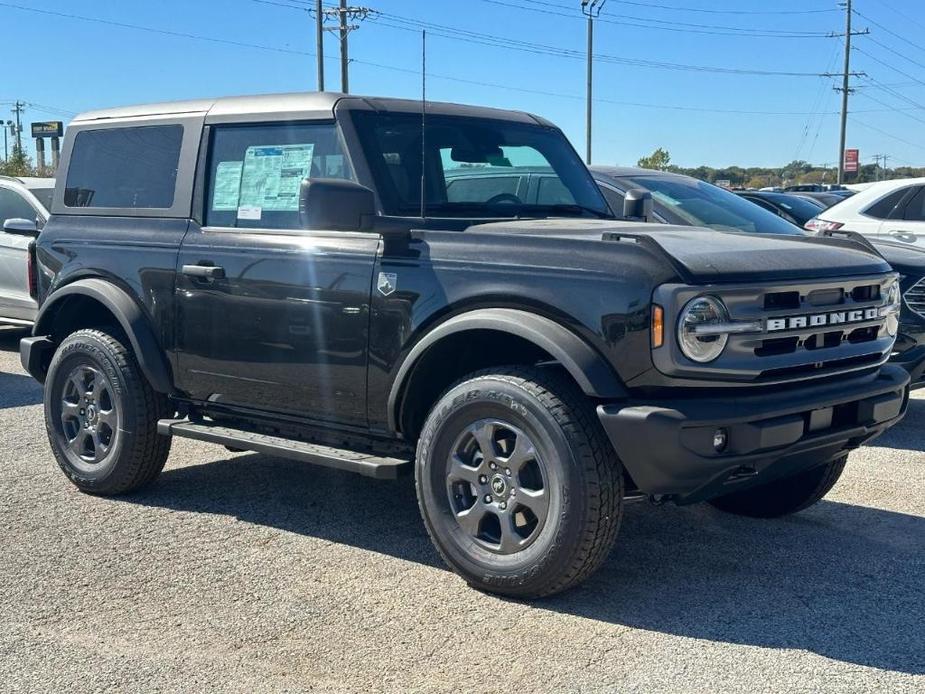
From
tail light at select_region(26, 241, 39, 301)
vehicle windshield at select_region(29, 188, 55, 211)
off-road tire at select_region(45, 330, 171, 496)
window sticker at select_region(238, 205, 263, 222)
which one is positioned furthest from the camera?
vehicle windshield at select_region(29, 188, 55, 211)

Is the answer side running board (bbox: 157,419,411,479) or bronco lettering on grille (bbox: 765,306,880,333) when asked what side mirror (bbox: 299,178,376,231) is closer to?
side running board (bbox: 157,419,411,479)

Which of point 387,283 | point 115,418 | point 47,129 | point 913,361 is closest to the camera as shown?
point 387,283

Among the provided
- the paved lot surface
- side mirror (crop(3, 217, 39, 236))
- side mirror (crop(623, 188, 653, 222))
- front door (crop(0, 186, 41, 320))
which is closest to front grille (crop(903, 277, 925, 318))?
the paved lot surface

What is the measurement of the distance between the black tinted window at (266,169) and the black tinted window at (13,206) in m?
6.23

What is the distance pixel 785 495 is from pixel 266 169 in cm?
292

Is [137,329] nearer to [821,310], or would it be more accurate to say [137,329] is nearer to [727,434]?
[727,434]

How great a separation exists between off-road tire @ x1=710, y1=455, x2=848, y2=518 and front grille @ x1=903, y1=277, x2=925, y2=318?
246 cm

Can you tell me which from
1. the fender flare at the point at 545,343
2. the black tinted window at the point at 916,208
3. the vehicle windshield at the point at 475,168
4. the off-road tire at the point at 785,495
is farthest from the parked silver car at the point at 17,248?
the black tinted window at the point at 916,208

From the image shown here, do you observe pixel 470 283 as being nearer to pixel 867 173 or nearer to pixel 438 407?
pixel 438 407

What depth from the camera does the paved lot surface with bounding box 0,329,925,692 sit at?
3643 mm

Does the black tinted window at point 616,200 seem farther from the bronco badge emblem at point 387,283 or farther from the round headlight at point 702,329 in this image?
the round headlight at point 702,329

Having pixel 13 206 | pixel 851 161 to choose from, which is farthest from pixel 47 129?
pixel 851 161

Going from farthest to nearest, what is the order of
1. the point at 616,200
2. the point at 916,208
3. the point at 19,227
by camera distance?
the point at 916,208 → the point at 616,200 → the point at 19,227

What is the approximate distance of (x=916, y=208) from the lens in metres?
10.2
